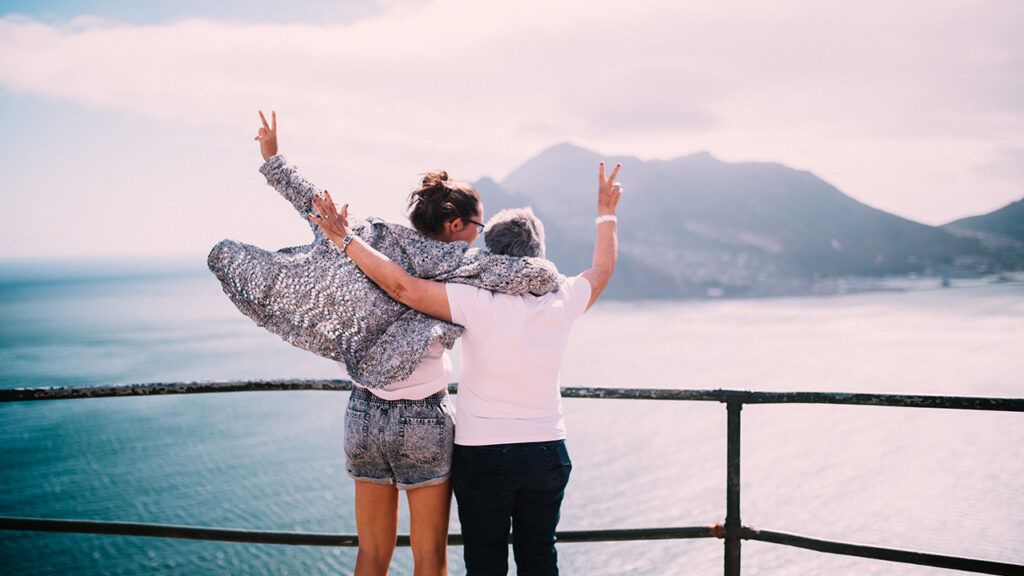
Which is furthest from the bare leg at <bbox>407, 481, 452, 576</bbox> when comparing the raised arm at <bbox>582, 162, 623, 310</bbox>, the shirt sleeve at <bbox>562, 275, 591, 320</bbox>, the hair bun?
the hair bun

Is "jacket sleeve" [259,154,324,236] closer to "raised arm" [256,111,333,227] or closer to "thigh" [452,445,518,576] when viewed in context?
"raised arm" [256,111,333,227]

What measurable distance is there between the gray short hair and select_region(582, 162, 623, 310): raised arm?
0.74 ft

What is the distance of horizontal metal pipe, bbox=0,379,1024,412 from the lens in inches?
66.9

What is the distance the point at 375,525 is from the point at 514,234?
0.90m

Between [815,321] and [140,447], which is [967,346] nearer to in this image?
[815,321]

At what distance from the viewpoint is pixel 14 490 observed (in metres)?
33.6

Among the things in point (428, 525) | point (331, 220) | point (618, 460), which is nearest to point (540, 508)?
point (428, 525)

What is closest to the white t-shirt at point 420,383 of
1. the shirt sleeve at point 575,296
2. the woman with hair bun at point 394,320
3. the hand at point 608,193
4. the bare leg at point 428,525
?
the woman with hair bun at point 394,320

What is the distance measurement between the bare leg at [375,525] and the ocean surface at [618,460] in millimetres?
29104

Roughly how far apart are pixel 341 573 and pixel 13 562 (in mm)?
14724

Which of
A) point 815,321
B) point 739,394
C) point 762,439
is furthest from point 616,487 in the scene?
point 815,321

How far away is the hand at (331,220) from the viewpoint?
158cm

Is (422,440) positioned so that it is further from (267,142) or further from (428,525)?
(267,142)

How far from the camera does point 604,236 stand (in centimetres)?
194
